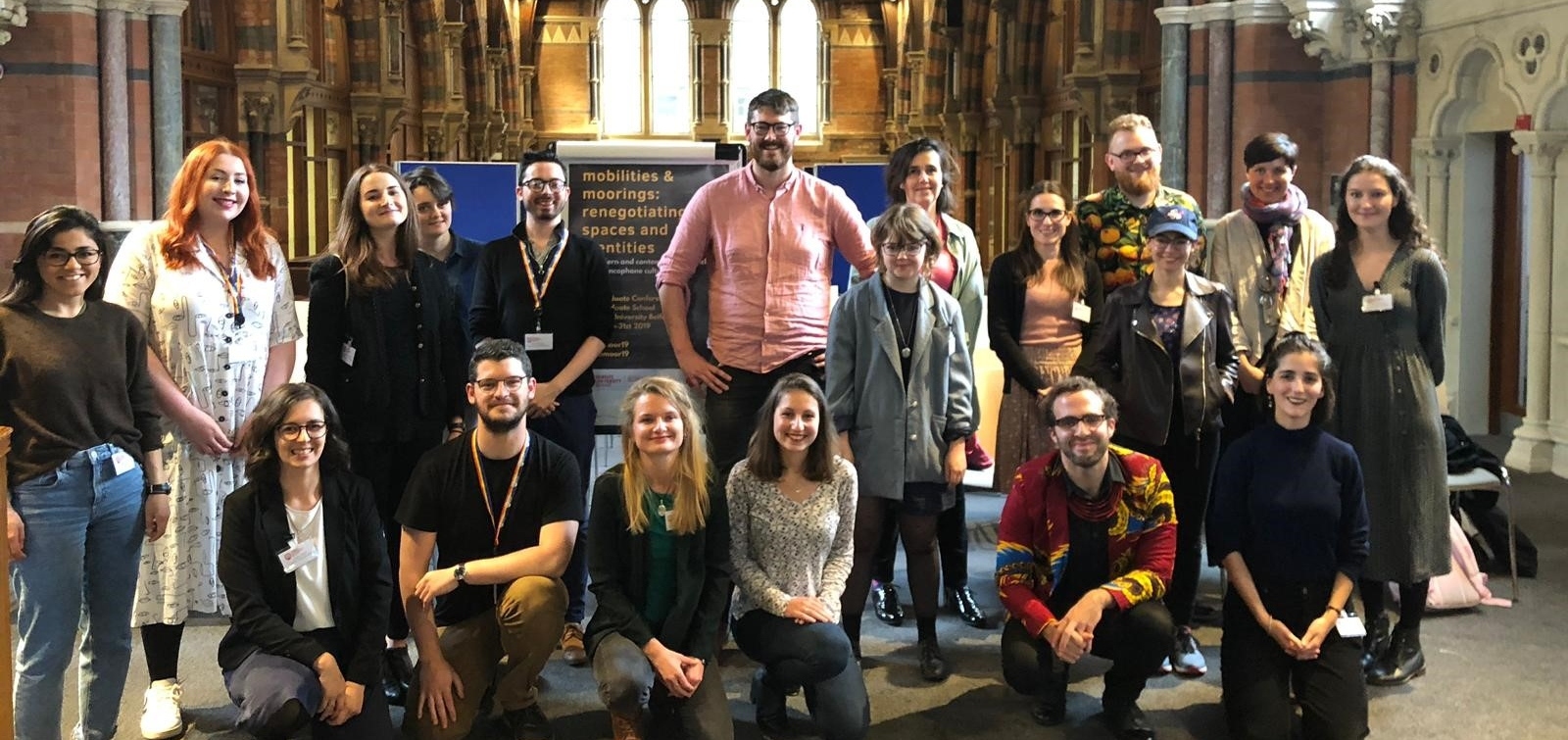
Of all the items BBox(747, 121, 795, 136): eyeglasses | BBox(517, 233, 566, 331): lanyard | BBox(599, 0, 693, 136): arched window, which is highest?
BBox(599, 0, 693, 136): arched window

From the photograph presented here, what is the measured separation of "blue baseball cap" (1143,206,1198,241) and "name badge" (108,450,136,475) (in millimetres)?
2789

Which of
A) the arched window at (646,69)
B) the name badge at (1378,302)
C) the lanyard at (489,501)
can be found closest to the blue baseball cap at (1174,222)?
the name badge at (1378,302)

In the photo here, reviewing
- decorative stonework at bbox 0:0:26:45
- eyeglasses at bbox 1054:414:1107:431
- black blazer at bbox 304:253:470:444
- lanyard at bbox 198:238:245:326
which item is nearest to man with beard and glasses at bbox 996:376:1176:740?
eyeglasses at bbox 1054:414:1107:431

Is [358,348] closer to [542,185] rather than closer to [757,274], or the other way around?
[542,185]

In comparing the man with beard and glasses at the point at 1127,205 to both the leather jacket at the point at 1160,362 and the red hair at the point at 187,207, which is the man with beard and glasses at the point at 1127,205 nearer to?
the leather jacket at the point at 1160,362

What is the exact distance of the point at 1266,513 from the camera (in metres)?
3.78

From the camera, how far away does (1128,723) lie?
12.3 feet

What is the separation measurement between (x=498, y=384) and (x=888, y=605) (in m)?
1.85

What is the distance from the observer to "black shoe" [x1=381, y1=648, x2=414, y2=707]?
4.02 m

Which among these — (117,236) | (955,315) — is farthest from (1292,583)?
(117,236)

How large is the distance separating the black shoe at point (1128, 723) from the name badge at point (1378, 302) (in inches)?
52.7

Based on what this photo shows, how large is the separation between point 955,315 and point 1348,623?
1389mm

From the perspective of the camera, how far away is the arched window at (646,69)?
26.0 metres

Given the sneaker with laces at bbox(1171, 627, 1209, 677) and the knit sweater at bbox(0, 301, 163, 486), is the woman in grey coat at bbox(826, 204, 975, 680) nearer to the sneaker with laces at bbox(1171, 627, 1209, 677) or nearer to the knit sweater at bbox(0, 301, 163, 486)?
the sneaker with laces at bbox(1171, 627, 1209, 677)
